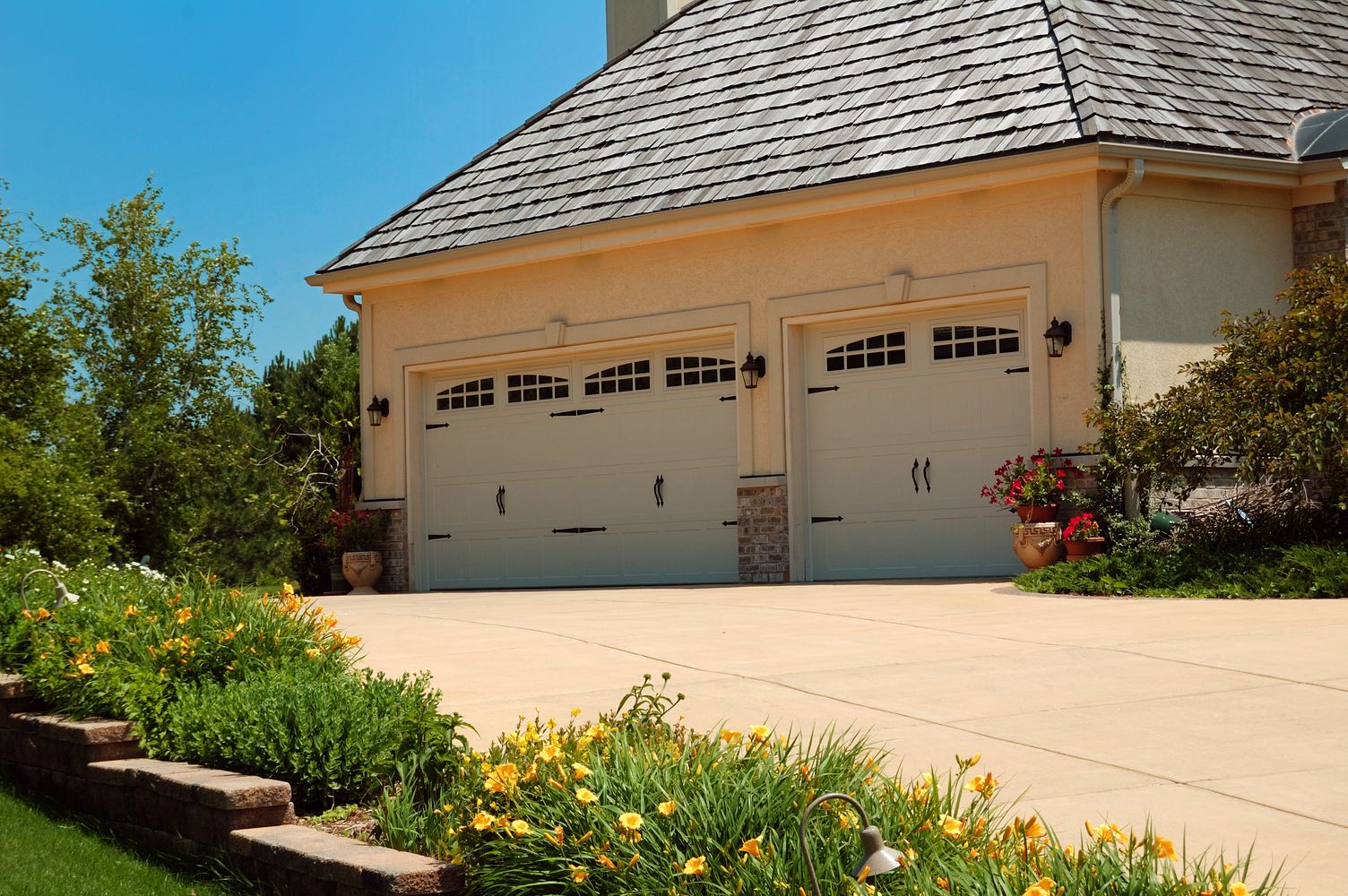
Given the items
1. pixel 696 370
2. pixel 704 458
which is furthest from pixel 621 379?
pixel 704 458

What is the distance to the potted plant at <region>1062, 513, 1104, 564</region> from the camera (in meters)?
12.5

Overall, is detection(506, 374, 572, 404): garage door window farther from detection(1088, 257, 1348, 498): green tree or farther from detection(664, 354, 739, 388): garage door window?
detection(1088, 257, 1348, 498): green tree

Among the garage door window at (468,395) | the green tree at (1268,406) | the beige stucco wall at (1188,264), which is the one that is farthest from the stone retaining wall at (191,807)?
the garage door window at (468,395)

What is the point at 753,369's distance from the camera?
48.2ft

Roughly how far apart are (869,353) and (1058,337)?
6.66ft

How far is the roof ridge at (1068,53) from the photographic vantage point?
12.9 m

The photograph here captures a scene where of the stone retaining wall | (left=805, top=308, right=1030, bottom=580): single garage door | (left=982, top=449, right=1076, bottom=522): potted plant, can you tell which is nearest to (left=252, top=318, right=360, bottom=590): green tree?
(left=805, top=308, right=1030, bottom=580): single garage door

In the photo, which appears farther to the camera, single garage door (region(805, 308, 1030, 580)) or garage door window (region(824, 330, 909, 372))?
garage door window (region(824, 330, 909, 372))

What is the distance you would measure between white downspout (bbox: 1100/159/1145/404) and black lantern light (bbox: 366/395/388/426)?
8225 millimetres

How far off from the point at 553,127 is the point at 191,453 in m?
7.02

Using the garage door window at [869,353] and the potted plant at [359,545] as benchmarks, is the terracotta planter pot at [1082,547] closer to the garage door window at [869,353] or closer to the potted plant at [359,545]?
the garage door window at [869,353]

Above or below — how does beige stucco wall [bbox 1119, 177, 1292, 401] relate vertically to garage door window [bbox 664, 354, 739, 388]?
above

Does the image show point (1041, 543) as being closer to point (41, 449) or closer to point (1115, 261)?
point (1115, 261)

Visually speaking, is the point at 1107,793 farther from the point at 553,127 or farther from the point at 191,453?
the point at 191,453
